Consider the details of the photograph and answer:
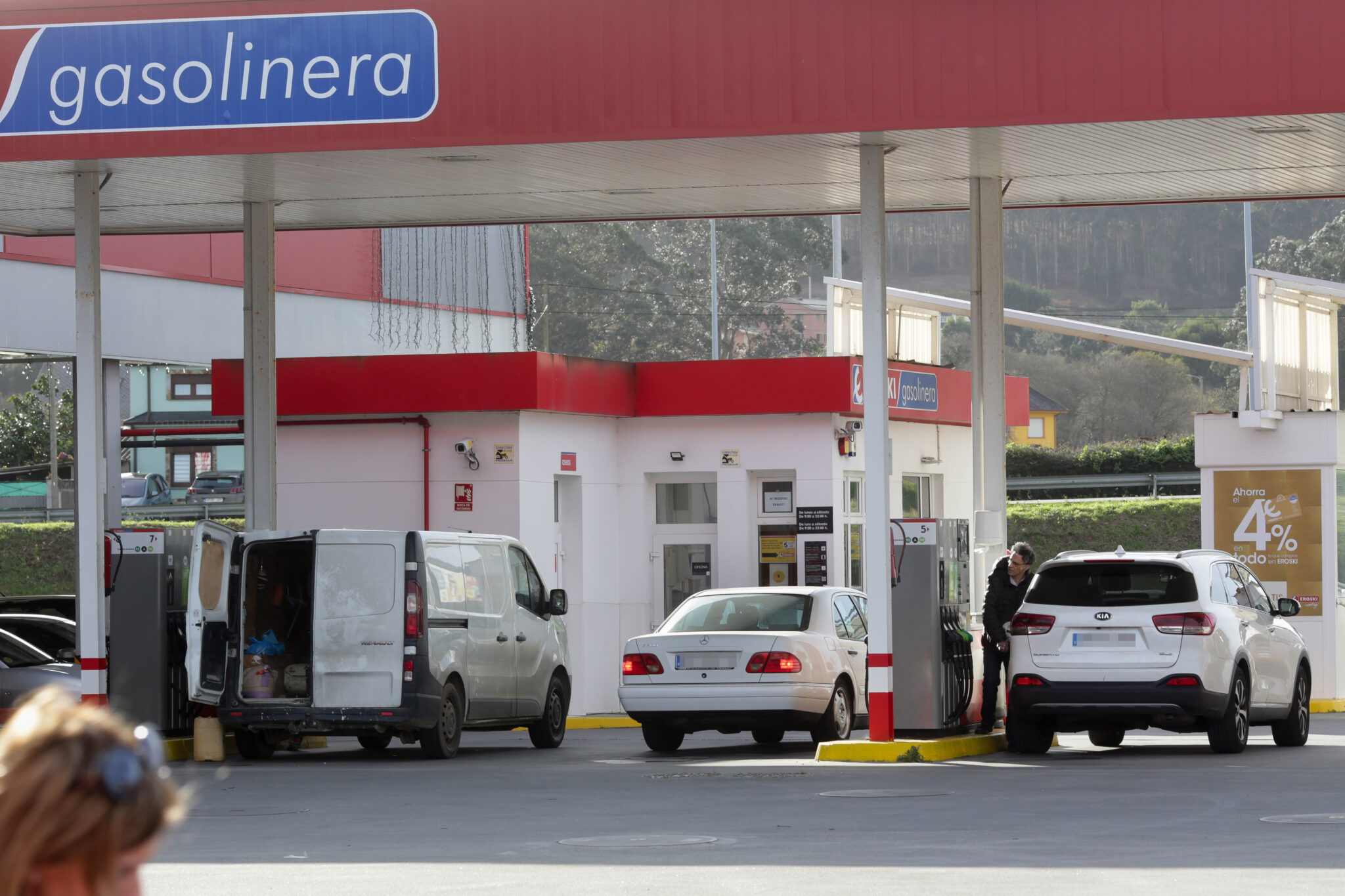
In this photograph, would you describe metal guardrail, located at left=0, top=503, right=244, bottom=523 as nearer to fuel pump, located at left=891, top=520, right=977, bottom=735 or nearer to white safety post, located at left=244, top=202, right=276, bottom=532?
white safety post, located at left=244, top=202, right=276, bottom=532

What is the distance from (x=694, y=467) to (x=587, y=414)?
1523 millimetres

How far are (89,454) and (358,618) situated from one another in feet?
7.88

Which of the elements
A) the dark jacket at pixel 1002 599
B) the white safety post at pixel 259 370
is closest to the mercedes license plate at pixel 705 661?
the dark jacket at pixel 1002 599

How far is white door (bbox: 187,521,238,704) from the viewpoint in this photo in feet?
48.6

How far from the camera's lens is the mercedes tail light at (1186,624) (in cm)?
1447

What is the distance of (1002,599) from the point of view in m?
16.0

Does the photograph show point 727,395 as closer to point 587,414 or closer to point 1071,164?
point 587,414

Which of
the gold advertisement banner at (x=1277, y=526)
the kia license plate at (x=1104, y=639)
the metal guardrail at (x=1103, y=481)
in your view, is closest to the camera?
the kia license plate at (x=1104, y=639)

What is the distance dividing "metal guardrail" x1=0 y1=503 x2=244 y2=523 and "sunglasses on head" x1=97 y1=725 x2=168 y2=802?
3848 centimetres

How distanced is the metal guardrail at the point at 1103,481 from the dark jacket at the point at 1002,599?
113 feet

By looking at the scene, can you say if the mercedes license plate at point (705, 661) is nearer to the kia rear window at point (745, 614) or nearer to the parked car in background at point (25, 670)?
the kia rear window at point (745, 614)

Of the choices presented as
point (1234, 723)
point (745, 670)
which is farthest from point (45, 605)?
point (1234, 723)

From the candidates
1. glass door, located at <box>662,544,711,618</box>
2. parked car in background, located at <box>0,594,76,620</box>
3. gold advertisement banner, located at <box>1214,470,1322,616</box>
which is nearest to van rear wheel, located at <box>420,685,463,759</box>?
parked car in background, located at <box>0,594,76,620</box>

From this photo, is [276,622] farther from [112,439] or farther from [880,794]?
[112,439]
